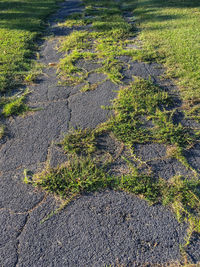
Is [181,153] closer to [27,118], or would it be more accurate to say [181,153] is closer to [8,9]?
[27,118]

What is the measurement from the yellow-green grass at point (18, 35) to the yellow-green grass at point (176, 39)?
198 centimetres

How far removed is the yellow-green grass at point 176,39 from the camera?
3.58 m

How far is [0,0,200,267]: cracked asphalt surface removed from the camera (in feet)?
5.93

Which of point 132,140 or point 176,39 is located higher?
point 176,39

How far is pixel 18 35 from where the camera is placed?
18.2 ft

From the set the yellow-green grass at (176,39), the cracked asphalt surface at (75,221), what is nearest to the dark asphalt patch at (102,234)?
the cracked asphalt surface at (75,221)

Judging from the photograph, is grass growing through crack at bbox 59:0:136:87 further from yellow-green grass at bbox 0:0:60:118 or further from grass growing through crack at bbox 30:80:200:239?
grass growing through crack at bbox 30:80:200:239

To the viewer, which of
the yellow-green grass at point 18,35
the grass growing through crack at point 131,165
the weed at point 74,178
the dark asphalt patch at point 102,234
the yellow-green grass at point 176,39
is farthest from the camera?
the yellow-green grass at point 18,35

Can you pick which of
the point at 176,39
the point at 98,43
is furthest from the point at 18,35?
the point at 176,39

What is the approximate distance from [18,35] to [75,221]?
15.3 feet

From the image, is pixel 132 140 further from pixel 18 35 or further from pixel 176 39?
pixel 18 35

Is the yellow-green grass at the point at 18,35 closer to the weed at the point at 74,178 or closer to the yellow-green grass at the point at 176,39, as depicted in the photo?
the weed at the point at 74,178

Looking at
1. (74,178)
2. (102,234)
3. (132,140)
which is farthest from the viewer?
(132,140)

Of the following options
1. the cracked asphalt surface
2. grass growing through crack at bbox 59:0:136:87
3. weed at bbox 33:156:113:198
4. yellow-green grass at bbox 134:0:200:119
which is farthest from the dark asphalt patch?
grass growing through crack at bbox 59:0:136:87
